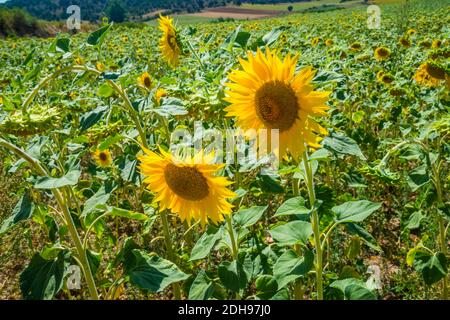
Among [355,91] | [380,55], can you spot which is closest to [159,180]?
[355,91]

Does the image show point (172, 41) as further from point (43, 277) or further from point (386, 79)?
point (386, 79)

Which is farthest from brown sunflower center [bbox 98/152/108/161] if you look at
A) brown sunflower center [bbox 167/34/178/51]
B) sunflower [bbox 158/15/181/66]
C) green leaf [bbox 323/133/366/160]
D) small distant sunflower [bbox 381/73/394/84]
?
small distant sunflower [bbox 381/73/394/84]

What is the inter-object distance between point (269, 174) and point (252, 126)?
316 mm

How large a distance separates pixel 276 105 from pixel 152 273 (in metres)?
0.67

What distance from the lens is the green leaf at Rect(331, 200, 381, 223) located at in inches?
55.2

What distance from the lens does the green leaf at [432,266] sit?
5.94ft

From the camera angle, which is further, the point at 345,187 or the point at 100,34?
the point at 345,187

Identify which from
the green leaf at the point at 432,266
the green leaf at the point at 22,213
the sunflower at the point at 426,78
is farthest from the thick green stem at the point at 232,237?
the sunflower at the point at 426,78

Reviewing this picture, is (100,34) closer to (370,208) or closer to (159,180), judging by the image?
(159,180)

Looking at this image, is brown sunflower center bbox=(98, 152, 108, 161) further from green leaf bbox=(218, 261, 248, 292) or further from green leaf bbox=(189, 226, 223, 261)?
green leaf bbox=(218, 261, 248, 292)

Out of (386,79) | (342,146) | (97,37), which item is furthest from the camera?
(386,79)

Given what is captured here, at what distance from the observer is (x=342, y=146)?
133 cm

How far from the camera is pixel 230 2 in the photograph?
72000 millimetres

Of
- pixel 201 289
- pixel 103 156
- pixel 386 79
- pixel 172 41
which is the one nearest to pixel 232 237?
Result: pixel 201 289
